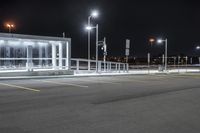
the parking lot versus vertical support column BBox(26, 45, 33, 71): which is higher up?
vertical support column BBox(26, 45, 33, 71)

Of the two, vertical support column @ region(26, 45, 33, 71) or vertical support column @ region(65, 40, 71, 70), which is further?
vertical support column @ region(65, 40, 71, 70)

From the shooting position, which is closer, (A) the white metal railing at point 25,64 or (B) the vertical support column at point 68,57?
(A) the white metal railing at point 25,64

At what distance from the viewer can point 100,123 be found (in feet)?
24.1

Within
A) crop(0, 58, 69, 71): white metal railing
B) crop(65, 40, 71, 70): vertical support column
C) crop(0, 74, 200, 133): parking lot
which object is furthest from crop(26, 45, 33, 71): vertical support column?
crop(0, 74, 200, 133): parking lot

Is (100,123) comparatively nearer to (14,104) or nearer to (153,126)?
(153,126)

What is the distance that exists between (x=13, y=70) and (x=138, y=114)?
18.8 m

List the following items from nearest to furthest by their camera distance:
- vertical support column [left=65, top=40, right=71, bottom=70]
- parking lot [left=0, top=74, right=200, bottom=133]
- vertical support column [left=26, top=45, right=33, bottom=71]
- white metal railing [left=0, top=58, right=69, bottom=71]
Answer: parking lot [left=0, top=74, right=200, bottom=133]
white metal railing [left=0, top=58, right=69, bottom=71]
vertical support column [left=26, top=45, right=33, bottom=71]
vertical support column [left=65, top=40, right=71, bottom=70]

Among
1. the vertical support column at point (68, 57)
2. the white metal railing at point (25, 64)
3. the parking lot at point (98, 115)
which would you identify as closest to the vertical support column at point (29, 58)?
the white metal railing at point (25, 64)

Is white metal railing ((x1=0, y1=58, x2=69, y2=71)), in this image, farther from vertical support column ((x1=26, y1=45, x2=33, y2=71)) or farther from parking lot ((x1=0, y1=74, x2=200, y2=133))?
parking lot ((x1=0, y1=74, x2=200, y2=133))

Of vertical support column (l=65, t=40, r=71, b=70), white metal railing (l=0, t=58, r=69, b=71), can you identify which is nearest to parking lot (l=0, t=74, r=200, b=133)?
white metal railing (l=0, t=58, r=69, b=71)

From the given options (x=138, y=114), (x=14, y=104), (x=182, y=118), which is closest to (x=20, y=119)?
(x=14, y=104)

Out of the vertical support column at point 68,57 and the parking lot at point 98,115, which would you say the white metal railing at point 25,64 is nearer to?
the vertical support column at point 68,57

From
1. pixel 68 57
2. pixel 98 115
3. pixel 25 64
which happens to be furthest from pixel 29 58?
pixel 98 115

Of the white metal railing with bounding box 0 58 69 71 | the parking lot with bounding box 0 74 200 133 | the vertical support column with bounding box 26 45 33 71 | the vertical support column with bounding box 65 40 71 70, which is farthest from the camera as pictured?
the vertical support column with bounding box 65 40 71 70
